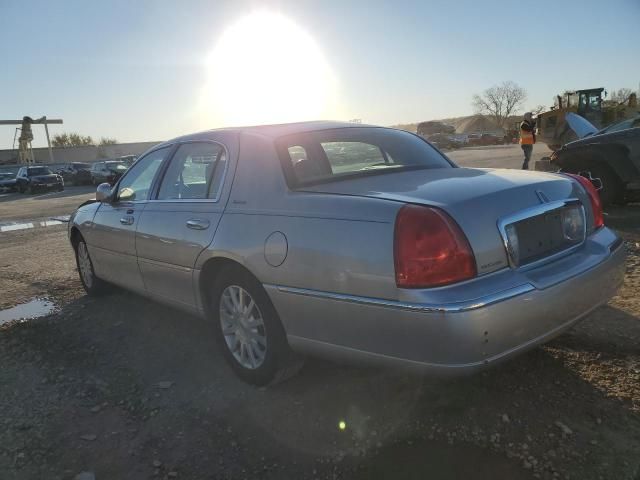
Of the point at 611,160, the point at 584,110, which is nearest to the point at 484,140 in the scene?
the point at 584,110

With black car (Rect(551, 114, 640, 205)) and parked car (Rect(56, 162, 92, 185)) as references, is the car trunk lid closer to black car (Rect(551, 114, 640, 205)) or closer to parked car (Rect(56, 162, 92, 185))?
black car (Rect(551, 114, 640, 205))

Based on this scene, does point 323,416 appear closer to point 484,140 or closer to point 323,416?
point 323,416

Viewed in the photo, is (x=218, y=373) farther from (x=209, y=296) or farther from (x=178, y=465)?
(x=178, y=465)

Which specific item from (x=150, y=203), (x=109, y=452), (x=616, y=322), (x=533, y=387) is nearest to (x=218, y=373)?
(x=109, y=452)

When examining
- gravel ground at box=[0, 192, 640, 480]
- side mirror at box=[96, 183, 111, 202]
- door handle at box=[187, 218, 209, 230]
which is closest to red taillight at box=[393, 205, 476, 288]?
gravel ground at box=[0, 192, 640, 480]

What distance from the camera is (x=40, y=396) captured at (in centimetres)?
348

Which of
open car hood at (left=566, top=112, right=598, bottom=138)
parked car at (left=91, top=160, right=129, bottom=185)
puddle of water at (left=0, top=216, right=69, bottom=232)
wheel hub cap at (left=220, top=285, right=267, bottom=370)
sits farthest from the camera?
parked car at (left=91, top=160, right=129, bottom=185)

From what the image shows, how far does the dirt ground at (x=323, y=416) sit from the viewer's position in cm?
249

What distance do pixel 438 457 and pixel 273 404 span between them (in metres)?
1.04

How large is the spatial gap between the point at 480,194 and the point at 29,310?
4.73 metres

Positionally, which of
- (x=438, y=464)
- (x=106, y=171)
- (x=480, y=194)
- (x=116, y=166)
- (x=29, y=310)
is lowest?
(x=438, y=464)

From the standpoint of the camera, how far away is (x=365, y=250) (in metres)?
2.51

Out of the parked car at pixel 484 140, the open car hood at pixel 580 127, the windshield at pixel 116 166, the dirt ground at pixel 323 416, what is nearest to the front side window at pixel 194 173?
the dirt ground at pixel 323 416

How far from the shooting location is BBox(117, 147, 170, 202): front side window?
4.45 metres
